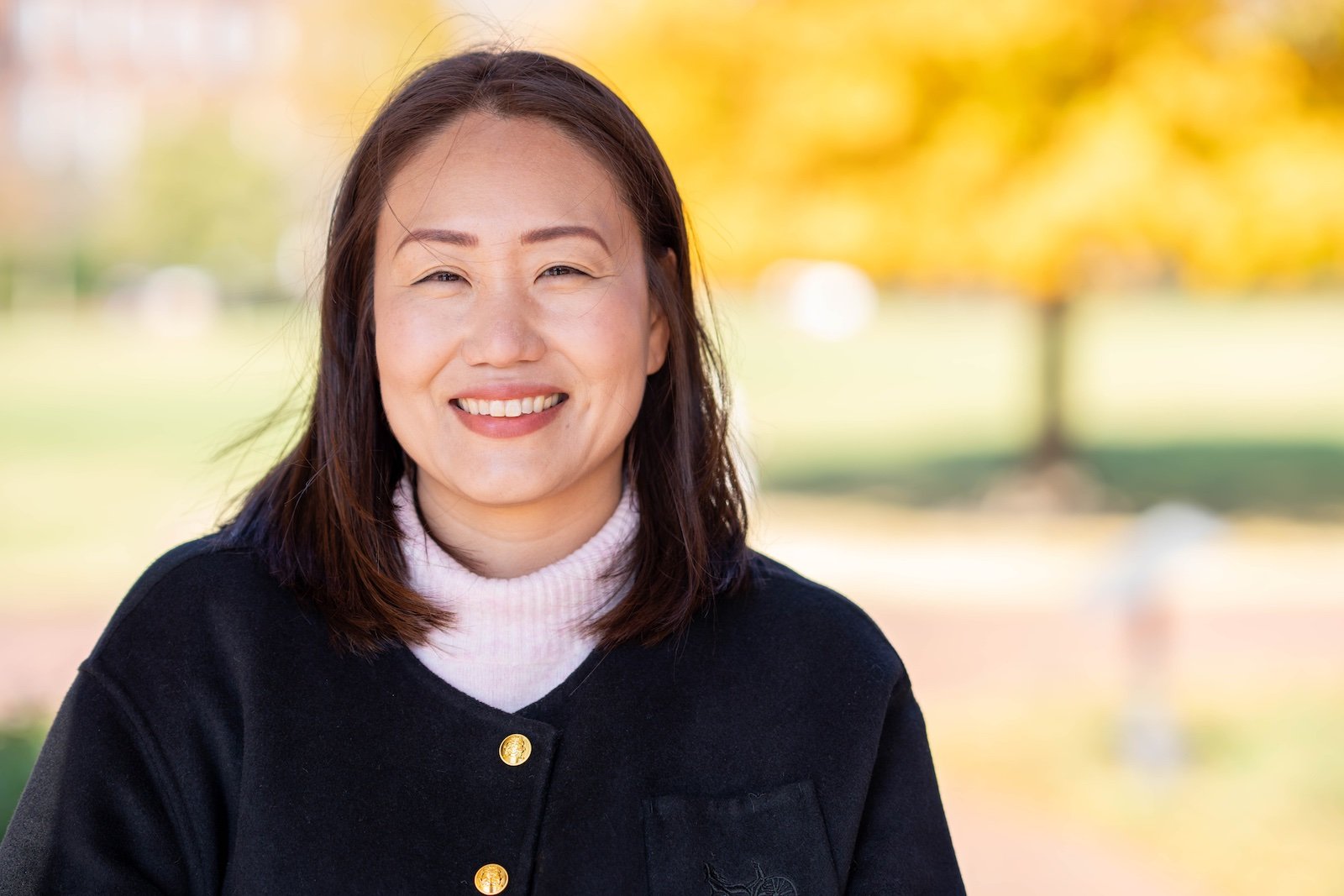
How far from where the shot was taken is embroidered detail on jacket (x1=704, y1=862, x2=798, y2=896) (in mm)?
1783

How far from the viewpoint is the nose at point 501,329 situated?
5.96 ft

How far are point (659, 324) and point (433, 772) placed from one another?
709 millimetres

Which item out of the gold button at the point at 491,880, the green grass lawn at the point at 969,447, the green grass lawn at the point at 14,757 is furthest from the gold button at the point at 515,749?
the green grass lawn at the point at 14,757

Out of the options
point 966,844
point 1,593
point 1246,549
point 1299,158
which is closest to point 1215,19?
point 1299,158

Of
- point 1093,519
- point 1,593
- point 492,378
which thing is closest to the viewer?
point 492,378

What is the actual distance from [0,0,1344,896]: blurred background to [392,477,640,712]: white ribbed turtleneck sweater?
0.45m

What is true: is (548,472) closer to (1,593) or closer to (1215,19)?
(1,593)

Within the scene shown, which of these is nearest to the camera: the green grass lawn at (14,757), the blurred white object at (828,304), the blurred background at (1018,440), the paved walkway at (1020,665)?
the green grass lawn at (14,757)

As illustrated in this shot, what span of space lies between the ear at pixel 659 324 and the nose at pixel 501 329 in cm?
27

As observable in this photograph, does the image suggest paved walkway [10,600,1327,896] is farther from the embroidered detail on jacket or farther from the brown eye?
the embroidered detail on jacket

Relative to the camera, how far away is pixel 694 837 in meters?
1.79

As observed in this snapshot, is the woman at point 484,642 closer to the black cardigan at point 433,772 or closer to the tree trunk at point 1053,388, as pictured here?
the black cardigan at point 433,772

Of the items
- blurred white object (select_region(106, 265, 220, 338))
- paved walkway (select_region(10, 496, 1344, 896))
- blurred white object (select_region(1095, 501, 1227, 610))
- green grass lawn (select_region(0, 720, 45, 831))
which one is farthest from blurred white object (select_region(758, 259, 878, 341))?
green grass lawn (select_region(0, 720, 45, 831))

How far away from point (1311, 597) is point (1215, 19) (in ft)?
12.6
